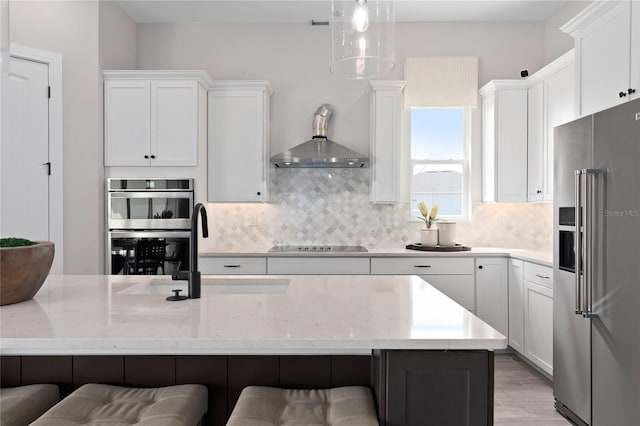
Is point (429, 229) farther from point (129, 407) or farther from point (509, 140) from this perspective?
point (129, 407)

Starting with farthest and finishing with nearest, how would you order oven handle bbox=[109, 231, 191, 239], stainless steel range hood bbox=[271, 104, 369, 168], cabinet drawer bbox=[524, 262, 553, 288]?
stainless steel range hood bbox=[271, 104, 369, 168]
oven handle bbox=[109, 231, 191, 239]
cabinet drawer bbox=[524, 262, 553, 288]

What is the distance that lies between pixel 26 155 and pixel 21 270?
2.27 metres

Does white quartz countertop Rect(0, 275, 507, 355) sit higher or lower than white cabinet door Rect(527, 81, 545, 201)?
lower

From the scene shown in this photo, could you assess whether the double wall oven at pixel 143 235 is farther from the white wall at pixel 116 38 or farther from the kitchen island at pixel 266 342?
the kitchen island at pixel 266 342

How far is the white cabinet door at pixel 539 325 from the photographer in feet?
10.6

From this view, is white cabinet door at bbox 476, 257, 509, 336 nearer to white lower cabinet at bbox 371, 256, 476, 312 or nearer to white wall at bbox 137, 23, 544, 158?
white lower cabinet at bbox 371, 256, 476, 312

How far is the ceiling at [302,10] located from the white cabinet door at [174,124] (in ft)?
2.91

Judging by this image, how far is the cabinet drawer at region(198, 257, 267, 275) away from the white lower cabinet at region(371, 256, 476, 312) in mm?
950

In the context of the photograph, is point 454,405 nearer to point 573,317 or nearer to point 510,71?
point 573,317

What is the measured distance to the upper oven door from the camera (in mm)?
3707

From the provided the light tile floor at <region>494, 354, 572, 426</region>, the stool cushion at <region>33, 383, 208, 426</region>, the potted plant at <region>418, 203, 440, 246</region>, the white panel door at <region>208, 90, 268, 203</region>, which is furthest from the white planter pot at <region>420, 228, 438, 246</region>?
the stool cushion at <region>33, 383, 208, 426</region>

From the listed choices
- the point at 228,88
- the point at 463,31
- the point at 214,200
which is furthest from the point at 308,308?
the point at 463,31

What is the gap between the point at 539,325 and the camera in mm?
3375

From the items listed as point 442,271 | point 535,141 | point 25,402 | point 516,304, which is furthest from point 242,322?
point 535,141
